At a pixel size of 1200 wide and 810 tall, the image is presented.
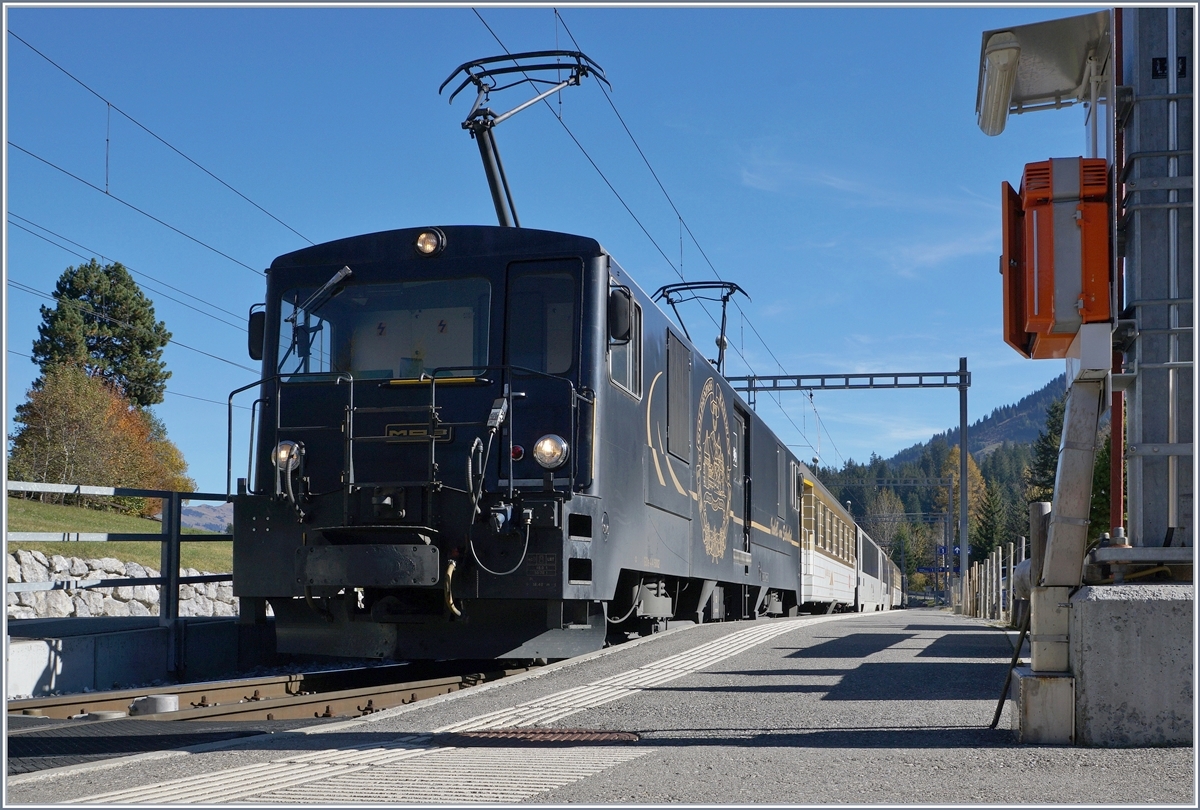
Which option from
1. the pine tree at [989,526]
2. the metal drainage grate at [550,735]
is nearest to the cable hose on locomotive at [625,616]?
the metal drainage grate at [550,735]

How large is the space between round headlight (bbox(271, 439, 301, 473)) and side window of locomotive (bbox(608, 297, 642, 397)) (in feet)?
8.16

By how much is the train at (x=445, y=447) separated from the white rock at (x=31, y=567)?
572 inches

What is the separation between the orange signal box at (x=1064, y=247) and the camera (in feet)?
17.8

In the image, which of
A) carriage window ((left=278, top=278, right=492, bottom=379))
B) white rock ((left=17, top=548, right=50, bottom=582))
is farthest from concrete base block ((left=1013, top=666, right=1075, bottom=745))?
white rock ((left=17, top=548, right=50, bottom=582))

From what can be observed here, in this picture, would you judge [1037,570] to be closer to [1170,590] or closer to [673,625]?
[1170,590]

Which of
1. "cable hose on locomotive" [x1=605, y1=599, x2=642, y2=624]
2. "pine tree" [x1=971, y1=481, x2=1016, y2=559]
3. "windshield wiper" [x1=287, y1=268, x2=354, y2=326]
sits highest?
"windshield wiper" [x1=287, y1=268, x2=354, y2=326]

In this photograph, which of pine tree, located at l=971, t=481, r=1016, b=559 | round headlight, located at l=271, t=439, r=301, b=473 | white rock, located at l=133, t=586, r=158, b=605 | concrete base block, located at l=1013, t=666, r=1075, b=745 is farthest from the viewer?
pine tree, located at l=971, t=481, r=1016, b=559

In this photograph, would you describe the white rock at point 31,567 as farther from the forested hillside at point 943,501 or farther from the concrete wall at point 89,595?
the forested hillside at point 943,501

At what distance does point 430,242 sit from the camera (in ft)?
29.7

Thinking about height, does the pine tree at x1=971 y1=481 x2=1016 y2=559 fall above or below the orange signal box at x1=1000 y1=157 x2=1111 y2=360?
below

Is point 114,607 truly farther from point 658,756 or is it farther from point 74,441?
point 658,756

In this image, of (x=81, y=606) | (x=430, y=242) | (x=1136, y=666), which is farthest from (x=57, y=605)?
(x=1136, y=666)

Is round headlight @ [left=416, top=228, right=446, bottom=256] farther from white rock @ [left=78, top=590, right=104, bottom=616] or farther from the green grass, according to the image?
the green grass

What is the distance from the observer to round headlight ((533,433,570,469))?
8.34 m
